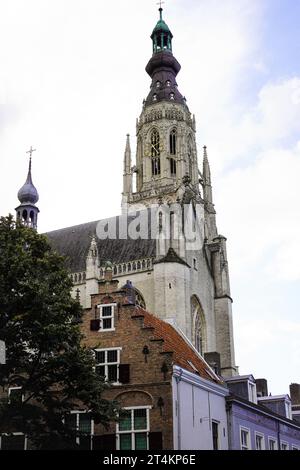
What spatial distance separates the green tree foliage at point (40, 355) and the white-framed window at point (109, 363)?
276cm

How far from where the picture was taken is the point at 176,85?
81625 mm

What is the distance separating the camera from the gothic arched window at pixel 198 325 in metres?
56.9

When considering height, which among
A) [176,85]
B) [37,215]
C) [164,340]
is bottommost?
[164,340]

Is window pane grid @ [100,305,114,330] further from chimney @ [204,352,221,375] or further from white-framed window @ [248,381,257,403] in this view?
white-framed window @ [248,381,257,403]

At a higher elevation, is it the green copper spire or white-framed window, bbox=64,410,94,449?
the green copper spire

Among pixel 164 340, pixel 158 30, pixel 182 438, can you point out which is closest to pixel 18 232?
pixel 164 340

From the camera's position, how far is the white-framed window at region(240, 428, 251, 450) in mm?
26975

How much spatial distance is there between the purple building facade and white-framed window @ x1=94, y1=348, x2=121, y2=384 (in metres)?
4.89

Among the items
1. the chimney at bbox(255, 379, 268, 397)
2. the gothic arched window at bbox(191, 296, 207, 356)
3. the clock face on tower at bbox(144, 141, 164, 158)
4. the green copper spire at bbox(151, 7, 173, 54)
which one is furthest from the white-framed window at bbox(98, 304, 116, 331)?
the green copper spire at bbox(151, 7, 173, 54)

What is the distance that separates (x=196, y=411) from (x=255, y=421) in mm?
5110

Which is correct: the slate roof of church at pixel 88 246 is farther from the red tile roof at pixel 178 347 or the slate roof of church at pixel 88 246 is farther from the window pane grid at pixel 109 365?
the window pane grid at pixel 109 365

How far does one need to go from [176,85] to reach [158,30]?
940 cm

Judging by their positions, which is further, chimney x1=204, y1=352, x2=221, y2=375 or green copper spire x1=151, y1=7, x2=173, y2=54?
green copper spire x1=151, y1=7, x2=173, y2=54
